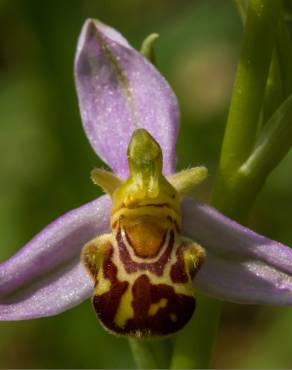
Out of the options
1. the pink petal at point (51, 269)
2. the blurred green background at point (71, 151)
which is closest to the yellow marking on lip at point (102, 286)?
the pink petal at point (51, 269)

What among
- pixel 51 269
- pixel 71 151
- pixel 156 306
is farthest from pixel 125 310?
pixel 71 151

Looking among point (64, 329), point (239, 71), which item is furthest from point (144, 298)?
point (64, 329)

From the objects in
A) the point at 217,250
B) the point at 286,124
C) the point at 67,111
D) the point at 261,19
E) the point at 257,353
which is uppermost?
the point at 261,19

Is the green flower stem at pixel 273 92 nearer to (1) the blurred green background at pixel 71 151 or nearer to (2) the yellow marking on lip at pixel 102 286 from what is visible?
(2) the yellow marking on lip at pixel 102 286

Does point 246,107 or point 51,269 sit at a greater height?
point 246,107

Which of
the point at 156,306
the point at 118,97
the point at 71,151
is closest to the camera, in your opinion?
the point at 156,306

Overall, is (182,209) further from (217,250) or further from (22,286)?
(22,286)

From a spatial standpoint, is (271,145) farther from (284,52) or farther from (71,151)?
(71,151)

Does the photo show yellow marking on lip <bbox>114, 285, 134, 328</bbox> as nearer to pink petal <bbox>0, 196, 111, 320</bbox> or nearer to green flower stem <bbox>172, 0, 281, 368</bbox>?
pink petal <bbox>0, 196, 111, 320</bbox>
